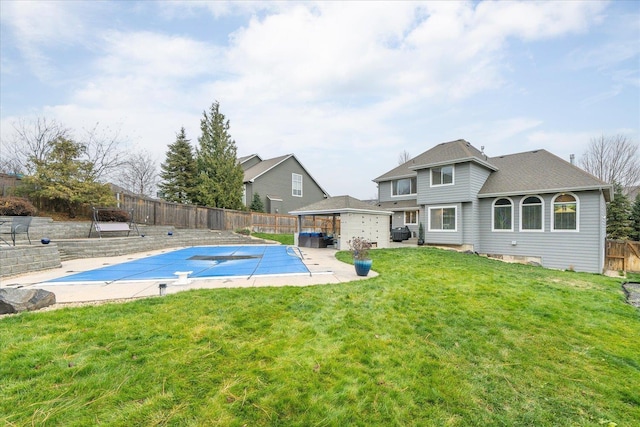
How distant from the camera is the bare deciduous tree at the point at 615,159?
22.7 meters

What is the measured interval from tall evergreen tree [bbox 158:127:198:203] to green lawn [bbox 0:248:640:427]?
→ 19.7 metres

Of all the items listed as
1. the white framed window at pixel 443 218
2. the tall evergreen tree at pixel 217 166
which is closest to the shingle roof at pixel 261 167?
the tall evergreen tree at pixel 217 166

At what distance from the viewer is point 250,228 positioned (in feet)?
70.0

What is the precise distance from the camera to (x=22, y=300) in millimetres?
4176

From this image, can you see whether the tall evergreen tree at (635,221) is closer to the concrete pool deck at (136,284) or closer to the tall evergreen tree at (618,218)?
the tall evergreen tree at (618,218)

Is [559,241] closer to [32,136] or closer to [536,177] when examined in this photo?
[536,177]

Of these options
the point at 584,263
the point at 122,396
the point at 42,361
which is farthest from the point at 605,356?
the point at 584,263

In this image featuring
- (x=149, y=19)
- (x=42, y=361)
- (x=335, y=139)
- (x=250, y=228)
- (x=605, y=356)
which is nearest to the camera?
(x=42, y=361)

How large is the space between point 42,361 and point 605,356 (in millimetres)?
6540

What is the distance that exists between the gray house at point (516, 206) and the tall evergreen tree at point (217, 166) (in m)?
14.1

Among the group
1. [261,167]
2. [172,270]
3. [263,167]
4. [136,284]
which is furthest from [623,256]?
[261,167]

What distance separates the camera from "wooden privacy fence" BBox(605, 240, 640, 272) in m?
13.4

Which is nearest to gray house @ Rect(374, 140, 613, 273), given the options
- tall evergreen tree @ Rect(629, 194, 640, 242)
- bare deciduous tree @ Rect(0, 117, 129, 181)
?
tall evergreen tree @ Rect(629, 194, 640, 242)

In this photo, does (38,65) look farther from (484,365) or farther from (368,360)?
(484,365)
